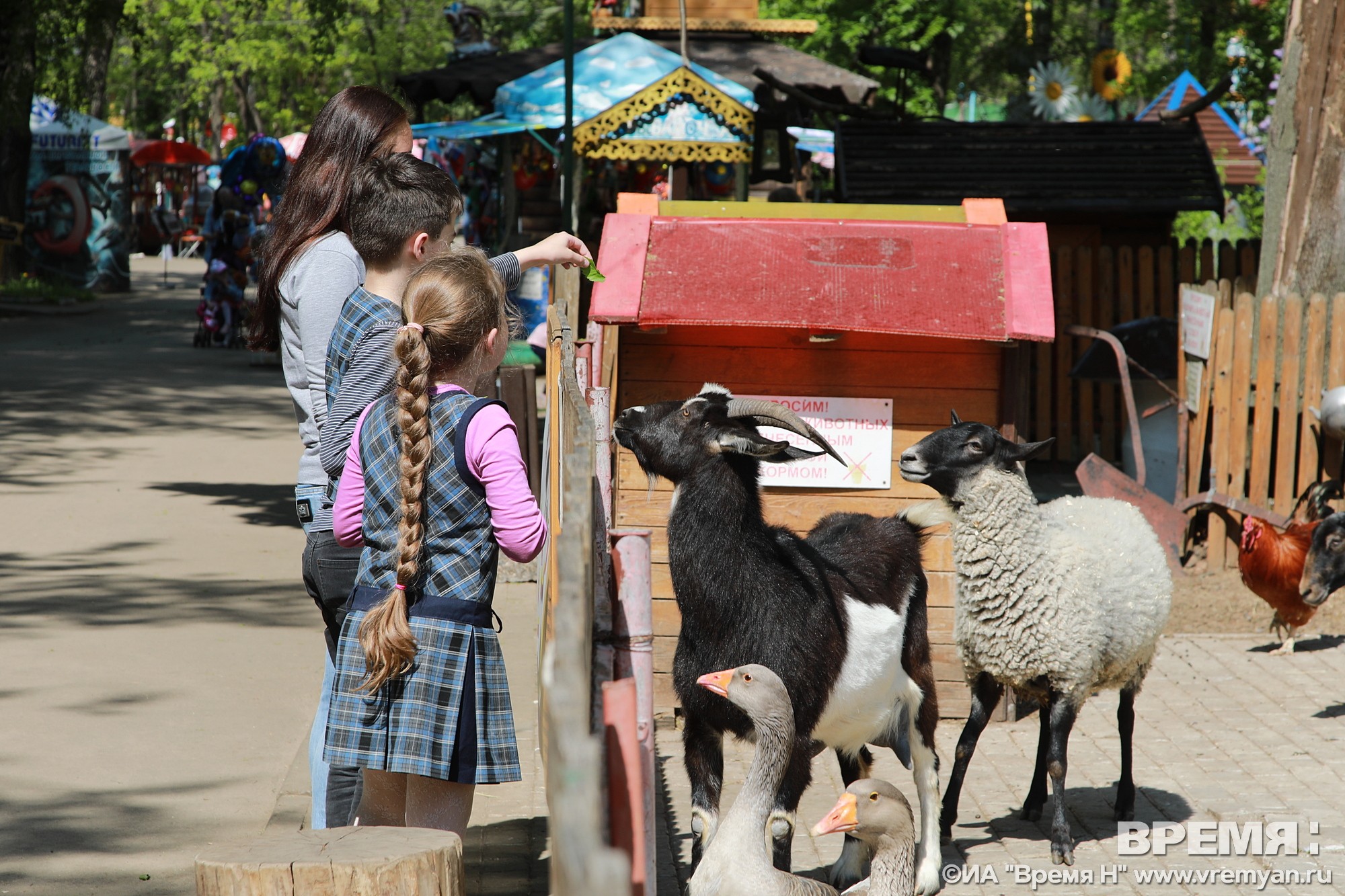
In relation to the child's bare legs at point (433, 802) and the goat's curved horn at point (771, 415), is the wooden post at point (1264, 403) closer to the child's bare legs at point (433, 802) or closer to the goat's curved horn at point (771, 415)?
the goat's curved horn at point (771, 415)

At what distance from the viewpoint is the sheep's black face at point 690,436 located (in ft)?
14.0

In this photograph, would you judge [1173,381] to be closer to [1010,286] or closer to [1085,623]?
[1010,286]

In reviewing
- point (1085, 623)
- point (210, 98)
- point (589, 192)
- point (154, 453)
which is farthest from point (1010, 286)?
point (210, 98)

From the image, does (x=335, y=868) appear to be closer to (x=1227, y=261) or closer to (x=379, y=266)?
(x=379, y=266)

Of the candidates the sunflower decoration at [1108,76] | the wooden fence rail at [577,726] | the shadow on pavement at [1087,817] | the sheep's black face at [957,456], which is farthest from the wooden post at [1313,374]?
the sunflower decoration at [1108,76]

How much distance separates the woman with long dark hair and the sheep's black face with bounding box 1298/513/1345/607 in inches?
197

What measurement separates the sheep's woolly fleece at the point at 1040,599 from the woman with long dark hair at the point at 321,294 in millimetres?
2179

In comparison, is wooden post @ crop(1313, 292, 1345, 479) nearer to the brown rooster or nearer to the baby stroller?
the brown rooster

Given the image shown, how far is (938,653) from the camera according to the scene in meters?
6.28

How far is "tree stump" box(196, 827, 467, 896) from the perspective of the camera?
2773 millimetres

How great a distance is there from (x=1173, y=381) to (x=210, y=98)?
163ft

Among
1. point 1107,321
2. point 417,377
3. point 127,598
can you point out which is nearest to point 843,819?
point 417,377

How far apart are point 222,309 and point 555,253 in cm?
1841

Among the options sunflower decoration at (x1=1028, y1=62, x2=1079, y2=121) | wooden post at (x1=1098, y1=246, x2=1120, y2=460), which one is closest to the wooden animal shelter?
wooden post at (x1=1098, y1=246, x2=1120, y2=460)
